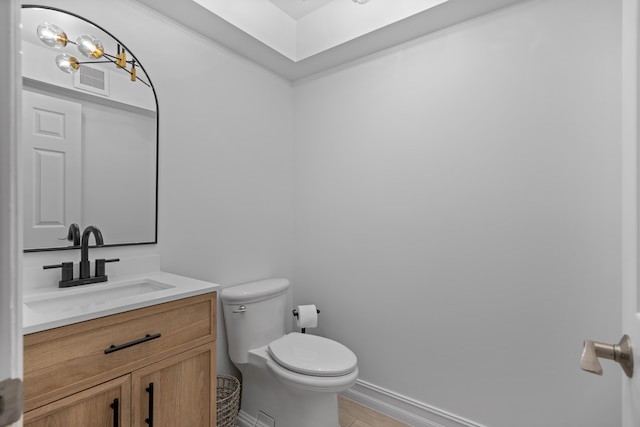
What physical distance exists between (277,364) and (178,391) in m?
0.53

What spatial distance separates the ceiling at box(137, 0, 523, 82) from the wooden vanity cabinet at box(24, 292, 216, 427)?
1.44 meters

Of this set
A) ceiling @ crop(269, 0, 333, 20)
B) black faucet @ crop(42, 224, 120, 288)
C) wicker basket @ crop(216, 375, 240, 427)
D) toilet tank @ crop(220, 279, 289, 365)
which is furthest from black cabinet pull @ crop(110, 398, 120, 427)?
ceiling @ crop(269, 0, 333, 20)

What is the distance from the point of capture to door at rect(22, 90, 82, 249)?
1247mm

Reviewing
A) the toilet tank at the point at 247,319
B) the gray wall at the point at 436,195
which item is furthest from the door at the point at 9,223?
the toilet tank at the point at 247,319

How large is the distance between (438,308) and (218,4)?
6.56 ft

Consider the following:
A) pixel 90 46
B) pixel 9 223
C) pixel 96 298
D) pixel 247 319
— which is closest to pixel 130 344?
pixel 96 298

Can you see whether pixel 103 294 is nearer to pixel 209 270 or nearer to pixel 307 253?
pixel 209 270

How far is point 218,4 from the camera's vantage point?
1.67 meters

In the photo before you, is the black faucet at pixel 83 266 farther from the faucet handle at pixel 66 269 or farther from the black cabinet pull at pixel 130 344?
the black cabinet pull at pixel 130 344

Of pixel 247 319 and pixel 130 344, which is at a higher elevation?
pixel 130 344

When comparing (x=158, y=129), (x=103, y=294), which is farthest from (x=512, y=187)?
(x=103, y=294)

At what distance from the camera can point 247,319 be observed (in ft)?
5.90

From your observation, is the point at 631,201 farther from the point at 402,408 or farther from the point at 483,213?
the point at 402,408

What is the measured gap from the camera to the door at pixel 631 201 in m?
0.55
